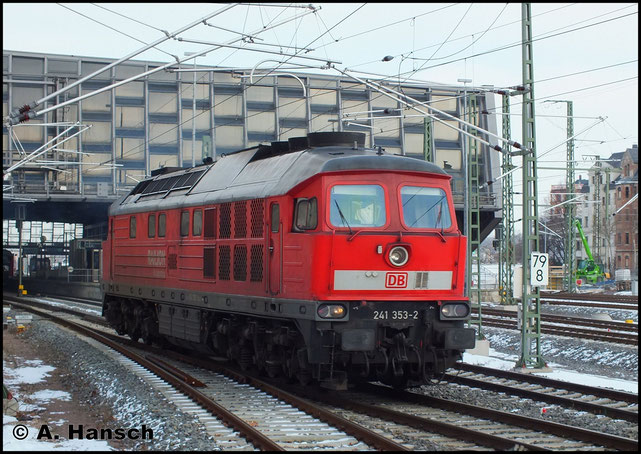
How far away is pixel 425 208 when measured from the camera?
13758 mm

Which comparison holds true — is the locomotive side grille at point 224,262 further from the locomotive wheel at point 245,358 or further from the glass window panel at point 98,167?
the glass window panel at point 98,167

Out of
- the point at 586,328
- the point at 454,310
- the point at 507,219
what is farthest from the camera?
the point at 507,219

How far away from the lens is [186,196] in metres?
18.1

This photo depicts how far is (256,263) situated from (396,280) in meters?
2.75

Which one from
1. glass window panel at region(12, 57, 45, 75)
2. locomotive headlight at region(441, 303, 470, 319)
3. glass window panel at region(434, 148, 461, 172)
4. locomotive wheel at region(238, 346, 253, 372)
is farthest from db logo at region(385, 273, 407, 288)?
glass window panel at region(12, 57, 45, 75)

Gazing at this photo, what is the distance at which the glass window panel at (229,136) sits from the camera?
164 feet

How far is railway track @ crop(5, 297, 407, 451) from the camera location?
1033 centimetres

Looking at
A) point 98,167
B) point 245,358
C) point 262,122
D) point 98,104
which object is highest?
point 98,104

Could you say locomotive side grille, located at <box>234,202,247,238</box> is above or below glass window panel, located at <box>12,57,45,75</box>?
below

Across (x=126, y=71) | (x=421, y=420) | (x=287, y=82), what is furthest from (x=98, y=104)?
(x=421, y=420)

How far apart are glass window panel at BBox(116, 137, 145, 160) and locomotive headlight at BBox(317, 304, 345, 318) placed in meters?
38.1

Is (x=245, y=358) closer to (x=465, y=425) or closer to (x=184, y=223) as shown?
(x=184, y=223)

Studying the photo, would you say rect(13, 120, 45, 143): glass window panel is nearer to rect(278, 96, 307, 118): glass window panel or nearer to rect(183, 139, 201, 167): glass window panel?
rect(183, 139, 201, 167): glass window panel

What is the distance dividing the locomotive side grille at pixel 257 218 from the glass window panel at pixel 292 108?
36.0 metres
